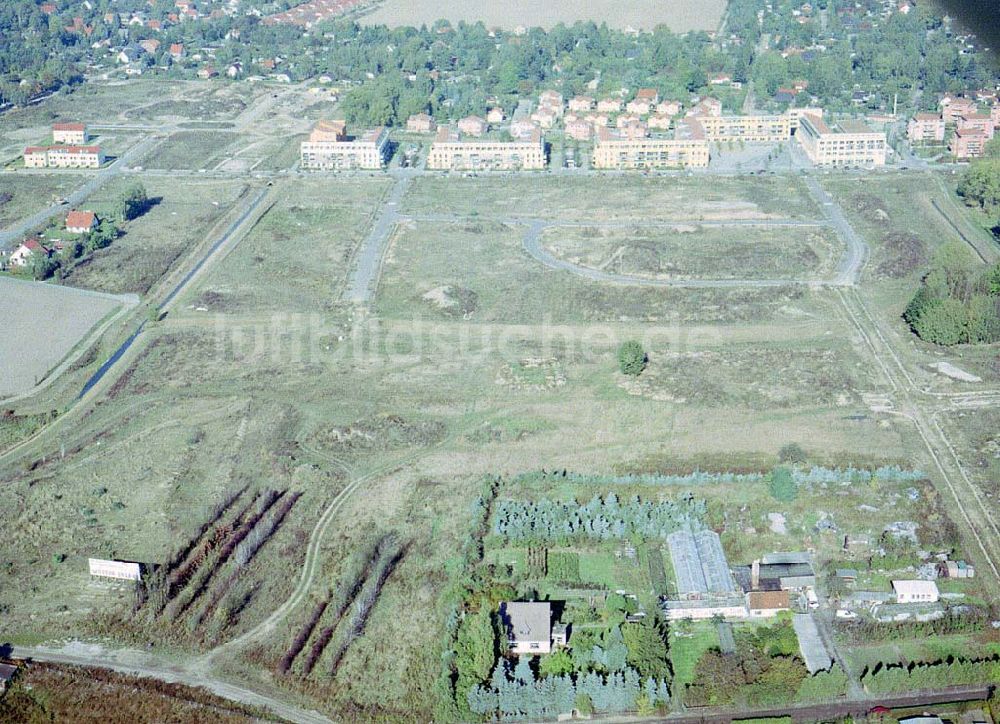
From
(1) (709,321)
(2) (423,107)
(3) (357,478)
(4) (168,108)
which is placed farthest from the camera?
(4) (168,108)

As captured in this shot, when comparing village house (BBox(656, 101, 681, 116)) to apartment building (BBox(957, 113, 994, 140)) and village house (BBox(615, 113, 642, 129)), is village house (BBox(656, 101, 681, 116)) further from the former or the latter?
apartment building (BBox(957, 113, 994, 140))

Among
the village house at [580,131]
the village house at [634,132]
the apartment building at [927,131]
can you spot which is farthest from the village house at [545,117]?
the apartment building at [927,131]

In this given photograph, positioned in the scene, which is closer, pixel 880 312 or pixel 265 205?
pixel 880 312

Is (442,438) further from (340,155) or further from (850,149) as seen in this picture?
(850,149)

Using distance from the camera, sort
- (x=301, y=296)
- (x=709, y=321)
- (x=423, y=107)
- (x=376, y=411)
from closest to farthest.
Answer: (x=376, y=411), (x=709, y=321), (x=301, y=296), (x=423, y=107)

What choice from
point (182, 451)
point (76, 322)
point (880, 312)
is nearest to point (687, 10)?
point (880, 312)

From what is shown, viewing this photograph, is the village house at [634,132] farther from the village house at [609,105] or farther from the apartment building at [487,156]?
the village house at [609,105]

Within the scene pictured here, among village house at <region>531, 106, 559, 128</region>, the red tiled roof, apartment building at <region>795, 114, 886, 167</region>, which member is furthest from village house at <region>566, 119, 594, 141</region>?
the red tiled roof

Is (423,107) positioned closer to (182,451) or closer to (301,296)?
(301,296)
